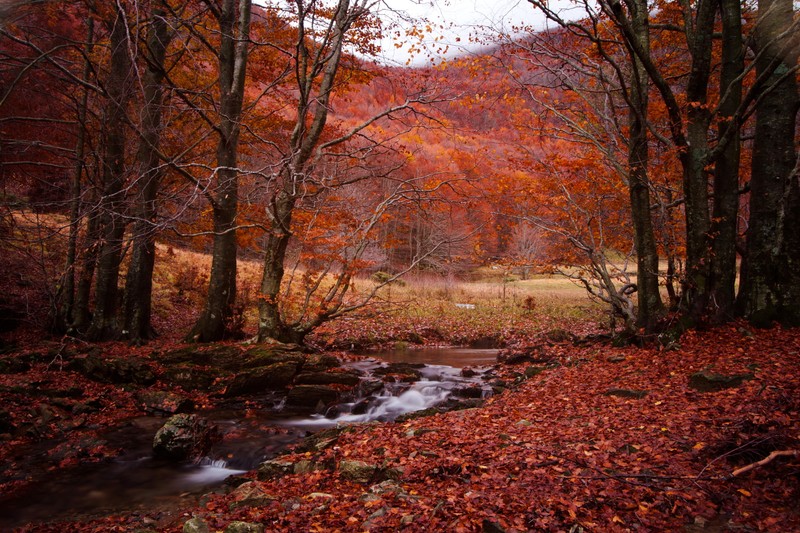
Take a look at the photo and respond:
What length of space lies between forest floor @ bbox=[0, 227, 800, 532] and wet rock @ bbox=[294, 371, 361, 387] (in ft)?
6.84

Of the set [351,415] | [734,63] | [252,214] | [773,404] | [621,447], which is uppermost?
[734,63]

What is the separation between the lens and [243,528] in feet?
13.4

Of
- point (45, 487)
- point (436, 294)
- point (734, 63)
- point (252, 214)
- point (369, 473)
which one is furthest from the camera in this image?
point (436, 294)

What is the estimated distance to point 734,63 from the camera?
26.5 ft

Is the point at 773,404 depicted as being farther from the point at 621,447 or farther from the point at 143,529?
the point at 143,529

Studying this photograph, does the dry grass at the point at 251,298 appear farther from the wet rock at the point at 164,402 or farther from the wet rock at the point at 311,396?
the wet rock at the point at 164,402

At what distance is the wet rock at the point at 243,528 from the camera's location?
4047 millimetres

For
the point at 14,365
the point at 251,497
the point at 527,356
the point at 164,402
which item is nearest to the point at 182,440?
the point at 164,402

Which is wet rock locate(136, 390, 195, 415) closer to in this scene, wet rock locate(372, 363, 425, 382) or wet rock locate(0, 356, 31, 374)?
wet rock locate(0, 356, 31, 374)

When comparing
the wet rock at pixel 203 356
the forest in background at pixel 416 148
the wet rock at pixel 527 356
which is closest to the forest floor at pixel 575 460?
the wet rock at pixel 203 356

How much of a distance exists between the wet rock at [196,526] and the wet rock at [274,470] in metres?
1.46

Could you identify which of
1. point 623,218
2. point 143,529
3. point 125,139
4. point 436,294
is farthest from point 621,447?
point 436,294

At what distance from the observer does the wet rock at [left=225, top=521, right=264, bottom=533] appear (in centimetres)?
405

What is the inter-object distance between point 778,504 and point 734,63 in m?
7.93
